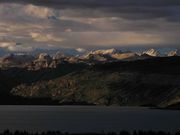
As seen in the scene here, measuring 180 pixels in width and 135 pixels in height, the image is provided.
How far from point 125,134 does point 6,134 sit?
107 feet

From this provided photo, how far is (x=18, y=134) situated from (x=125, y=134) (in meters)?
29.3

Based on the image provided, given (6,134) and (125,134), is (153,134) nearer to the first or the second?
(125,134)

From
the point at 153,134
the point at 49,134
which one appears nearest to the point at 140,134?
the point at 153,134

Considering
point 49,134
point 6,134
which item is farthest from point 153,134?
point 6,134

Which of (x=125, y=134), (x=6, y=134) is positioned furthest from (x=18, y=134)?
(x=125, y=134)

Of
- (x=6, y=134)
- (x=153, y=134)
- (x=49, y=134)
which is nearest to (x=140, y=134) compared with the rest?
(x=153, y=134)

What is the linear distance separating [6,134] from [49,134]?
11256mm

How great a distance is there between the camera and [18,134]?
444ft

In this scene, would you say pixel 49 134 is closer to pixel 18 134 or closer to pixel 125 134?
pixel 18 134

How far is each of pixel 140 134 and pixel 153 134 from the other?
3.76 m

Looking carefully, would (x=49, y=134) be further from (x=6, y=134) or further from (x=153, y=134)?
(x=153, y=134)

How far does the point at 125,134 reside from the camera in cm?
14175

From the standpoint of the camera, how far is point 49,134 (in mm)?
136000

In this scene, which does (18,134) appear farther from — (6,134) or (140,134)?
(140,134)
